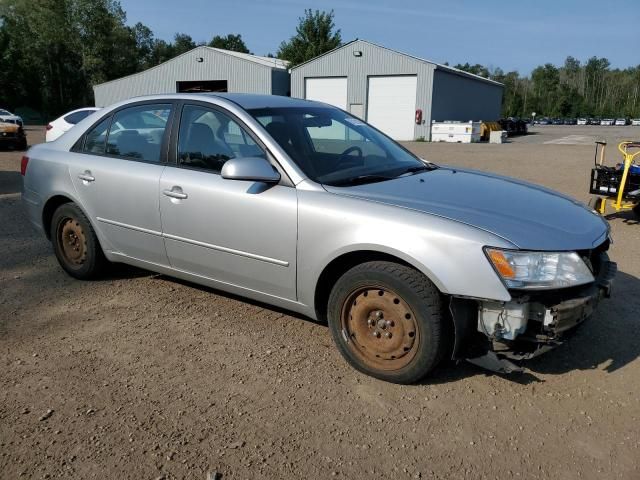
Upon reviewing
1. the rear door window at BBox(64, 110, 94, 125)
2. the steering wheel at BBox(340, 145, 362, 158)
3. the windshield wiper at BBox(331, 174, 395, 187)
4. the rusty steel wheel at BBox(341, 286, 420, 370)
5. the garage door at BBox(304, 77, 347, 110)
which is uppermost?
the garage door at BBox(304, 77, 347, 110)

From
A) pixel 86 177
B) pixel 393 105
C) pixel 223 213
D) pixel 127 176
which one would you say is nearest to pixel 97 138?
pixel 86 177

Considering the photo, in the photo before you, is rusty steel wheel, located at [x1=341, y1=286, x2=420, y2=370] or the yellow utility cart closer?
rusty steel wheel, located at [x1=341, y1=286, x2=420, y2=370]

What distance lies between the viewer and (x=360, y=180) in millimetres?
3572

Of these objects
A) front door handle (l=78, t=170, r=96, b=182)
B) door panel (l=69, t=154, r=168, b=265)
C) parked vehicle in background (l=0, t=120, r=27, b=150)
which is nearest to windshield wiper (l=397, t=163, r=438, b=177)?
door panel (l=69, t=154, r=168, b=265)

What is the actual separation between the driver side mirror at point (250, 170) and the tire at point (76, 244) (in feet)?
6.32

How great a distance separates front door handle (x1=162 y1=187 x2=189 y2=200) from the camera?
3.87m

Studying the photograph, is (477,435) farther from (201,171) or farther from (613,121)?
(613,121)

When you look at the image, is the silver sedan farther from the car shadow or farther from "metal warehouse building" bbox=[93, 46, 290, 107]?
"metal warehouse building" bbox=[93, 46, 290, 107]

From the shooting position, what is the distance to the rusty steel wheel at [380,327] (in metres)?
3.10

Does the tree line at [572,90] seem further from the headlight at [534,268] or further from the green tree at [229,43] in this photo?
the headlight at [534,268]

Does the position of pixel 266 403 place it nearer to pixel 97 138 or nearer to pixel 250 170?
pixel 250 170

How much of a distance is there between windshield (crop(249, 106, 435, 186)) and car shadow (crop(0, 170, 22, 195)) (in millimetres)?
7516

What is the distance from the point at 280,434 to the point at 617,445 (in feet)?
5.50

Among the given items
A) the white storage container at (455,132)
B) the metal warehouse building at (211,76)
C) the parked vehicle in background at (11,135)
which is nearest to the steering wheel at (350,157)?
the parked vehicle in background at (11,135)
